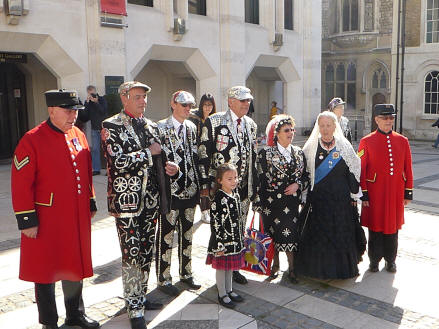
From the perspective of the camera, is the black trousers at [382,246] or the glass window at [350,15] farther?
the glass window at [350,15]

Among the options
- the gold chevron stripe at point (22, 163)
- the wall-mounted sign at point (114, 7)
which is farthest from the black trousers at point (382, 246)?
the wall-mounted sign at point (114, 7)

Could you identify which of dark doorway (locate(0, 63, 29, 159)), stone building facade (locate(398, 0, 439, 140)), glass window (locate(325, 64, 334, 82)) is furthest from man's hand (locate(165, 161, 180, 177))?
glass window (locate(325, 64, 334, 82))

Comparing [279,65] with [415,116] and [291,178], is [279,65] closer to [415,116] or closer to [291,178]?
[415,116]

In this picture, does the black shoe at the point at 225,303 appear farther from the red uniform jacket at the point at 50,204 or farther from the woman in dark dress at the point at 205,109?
the woman in dark dress at the point at 205,109

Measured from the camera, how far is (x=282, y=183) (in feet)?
15.7

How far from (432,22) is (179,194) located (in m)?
18.8

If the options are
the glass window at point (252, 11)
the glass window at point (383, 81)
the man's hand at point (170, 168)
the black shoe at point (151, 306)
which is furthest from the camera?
the glass window at point (383, 81)

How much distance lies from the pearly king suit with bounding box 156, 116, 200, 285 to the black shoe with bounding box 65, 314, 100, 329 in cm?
87

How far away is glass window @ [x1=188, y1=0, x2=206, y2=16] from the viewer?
597 inches

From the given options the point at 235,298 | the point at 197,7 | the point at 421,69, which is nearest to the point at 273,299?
the point at 235,298

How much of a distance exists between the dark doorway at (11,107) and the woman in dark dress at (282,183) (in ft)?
36.1

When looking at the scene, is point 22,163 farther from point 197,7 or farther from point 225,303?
point 197,7

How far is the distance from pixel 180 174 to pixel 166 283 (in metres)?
1.11

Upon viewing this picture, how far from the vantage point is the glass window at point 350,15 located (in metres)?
26.6
